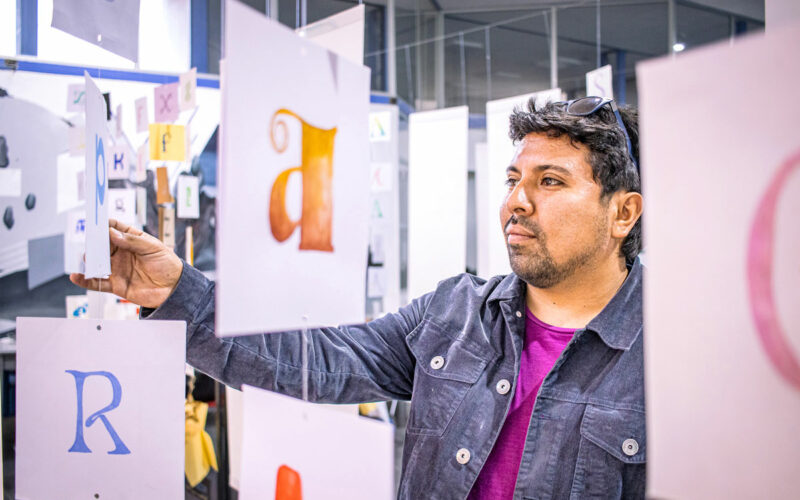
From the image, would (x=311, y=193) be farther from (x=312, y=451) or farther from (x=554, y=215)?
(x=554, y=215)

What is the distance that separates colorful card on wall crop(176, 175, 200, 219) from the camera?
2.98m

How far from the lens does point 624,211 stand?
1.35 m

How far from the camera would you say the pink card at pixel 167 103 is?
8.07ft

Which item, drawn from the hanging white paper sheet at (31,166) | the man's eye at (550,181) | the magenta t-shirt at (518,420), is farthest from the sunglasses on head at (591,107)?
the hanging white paper sheet at (31,166)

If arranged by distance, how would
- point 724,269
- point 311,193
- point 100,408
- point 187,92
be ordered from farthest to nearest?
1. point 187,92
2. point 100,408
3. point 311,193
4. point 724,269

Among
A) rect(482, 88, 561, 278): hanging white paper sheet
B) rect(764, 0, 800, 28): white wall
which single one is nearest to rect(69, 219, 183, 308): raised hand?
rect(764, 0, 800, 28): white wall

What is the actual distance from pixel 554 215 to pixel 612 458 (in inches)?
18.9

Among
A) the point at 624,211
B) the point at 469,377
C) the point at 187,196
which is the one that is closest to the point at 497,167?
the point at 624,211

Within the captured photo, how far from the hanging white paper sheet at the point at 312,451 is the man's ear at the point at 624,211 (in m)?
0.89

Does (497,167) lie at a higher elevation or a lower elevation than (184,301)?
higher

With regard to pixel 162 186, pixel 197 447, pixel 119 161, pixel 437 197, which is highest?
pixel 119 161

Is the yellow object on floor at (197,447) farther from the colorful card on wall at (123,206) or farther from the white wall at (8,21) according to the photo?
the white wall at (8,21)

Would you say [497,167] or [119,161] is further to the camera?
[119,161]

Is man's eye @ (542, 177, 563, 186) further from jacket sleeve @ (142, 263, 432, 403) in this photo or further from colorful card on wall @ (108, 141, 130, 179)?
colorful card on wall @ (108, 141, 130, 179)
